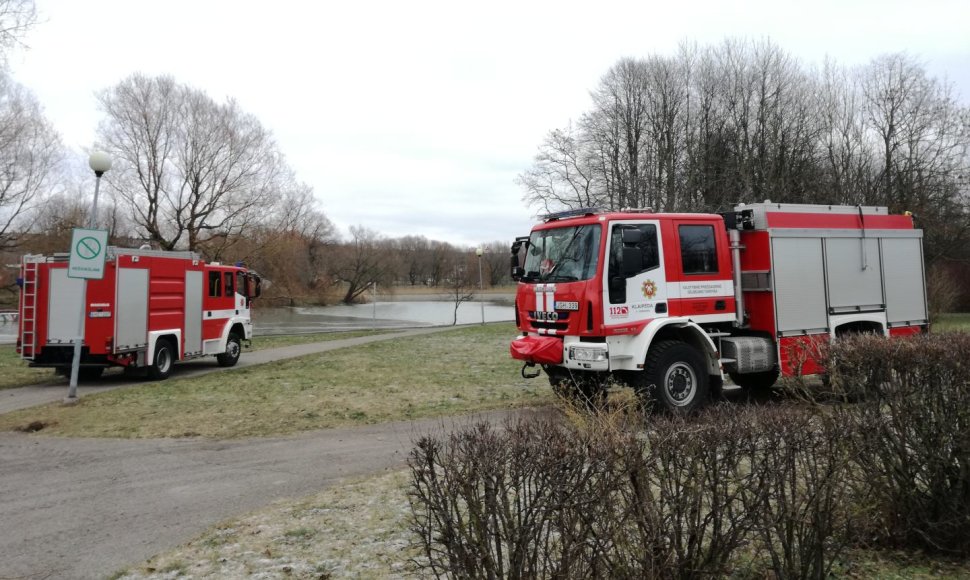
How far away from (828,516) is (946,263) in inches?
1683

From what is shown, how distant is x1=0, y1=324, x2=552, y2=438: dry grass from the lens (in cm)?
877

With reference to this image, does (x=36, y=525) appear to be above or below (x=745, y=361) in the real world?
below

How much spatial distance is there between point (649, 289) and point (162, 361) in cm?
1172

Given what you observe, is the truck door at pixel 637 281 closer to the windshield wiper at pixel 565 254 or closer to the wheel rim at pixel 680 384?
the windshield wiper at pixel 565 254

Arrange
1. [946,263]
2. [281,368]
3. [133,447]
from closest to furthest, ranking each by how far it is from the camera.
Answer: [133,447], [281,368], [946,263]

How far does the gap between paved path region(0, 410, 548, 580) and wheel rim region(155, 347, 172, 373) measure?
553cm

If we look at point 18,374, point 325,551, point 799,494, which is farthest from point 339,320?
point 799,494

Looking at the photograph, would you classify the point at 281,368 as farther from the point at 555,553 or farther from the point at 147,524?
the point at 555,553

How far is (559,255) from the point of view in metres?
8.38

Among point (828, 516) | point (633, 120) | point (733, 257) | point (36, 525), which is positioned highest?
point (633, 120)

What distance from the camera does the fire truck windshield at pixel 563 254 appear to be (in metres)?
7.92

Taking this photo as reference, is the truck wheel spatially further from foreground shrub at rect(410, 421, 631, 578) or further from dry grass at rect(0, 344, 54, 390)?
dry grass at rect(0, 344, 54, 390)

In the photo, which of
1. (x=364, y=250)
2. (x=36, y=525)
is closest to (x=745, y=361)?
(x=36, y=525)

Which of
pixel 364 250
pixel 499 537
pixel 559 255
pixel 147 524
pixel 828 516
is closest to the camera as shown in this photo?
pixel 499 537
